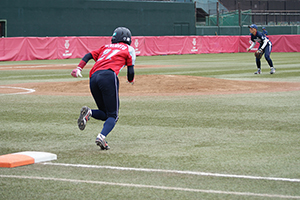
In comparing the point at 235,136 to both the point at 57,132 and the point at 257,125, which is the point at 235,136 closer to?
the point at 257,125

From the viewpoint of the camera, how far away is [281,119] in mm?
9586


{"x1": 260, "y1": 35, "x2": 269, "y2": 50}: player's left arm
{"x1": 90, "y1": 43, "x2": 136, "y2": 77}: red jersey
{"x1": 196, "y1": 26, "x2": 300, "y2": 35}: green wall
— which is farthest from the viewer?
{"x1": 196, "y1": 26, "x2": 300, "y2": 35}: green wall

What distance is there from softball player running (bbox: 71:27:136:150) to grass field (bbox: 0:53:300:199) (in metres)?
0.41

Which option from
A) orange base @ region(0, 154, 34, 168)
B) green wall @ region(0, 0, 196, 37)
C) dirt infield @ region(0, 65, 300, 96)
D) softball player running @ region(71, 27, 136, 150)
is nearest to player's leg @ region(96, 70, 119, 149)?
softball player running @ region(71, 27, 136, 150)

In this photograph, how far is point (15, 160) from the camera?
5.90 meters

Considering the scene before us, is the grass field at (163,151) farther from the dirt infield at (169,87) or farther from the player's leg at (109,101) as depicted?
the dirt infield at (169,87)

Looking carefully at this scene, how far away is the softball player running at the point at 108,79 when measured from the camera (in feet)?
22.3

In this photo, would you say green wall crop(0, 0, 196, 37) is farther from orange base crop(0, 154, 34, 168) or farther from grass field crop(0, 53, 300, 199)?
orange base crop(0, 154, 34, 168)

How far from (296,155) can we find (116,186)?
2.64 metres

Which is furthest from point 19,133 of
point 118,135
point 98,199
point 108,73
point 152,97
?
point 152,97

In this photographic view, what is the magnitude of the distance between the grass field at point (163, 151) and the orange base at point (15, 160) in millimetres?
102

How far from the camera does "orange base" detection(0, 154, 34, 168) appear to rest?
584cm

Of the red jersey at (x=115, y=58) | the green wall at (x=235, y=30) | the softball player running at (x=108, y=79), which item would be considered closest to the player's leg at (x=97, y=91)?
the softball player running at (x=108, y=79)

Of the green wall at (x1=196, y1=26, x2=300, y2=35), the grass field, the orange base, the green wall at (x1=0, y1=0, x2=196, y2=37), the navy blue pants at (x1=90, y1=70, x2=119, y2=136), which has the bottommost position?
the grass field
